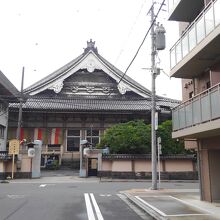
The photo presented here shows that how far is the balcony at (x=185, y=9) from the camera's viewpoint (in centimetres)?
1819

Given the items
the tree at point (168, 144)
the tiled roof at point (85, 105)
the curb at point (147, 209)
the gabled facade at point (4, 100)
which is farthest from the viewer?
the tiled roof at point (85, 105)

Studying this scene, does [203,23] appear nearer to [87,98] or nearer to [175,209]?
[175,209]

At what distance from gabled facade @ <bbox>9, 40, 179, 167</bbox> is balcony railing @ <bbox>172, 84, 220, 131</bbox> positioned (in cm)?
2515

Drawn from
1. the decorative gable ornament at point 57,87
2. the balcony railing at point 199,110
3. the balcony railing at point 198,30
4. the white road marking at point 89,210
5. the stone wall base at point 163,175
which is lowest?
the white road marking at point 89,210

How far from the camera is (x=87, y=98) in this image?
4497 centimetres

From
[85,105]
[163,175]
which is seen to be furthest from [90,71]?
[163,175]

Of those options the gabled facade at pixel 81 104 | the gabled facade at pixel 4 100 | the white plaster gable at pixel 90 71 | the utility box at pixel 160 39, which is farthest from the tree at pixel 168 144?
the gabled facade at pixel 4 100

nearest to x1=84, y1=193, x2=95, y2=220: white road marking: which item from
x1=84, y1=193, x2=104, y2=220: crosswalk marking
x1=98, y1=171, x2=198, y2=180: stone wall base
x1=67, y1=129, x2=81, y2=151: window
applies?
x1=84, y1=193, x2=104, y2=220: crosswalk marking

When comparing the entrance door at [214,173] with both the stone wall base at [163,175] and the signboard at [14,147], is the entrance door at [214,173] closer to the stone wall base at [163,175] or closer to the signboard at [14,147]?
the stone wall base at [163,175]

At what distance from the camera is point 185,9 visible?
18.7m

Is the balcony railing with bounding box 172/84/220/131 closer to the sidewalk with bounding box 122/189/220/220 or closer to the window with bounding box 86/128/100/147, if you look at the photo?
the sidewalk with bounding box 122/189/220/220

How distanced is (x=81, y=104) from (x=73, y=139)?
14.2 ft

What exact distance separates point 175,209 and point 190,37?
739 cm

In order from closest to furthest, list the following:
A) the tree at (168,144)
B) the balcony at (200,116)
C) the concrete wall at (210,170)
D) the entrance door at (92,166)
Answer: the balcony at (200,116)
the concrete wall at (210,170)
the tree at (168,144)
the entrance door at (92,166)
